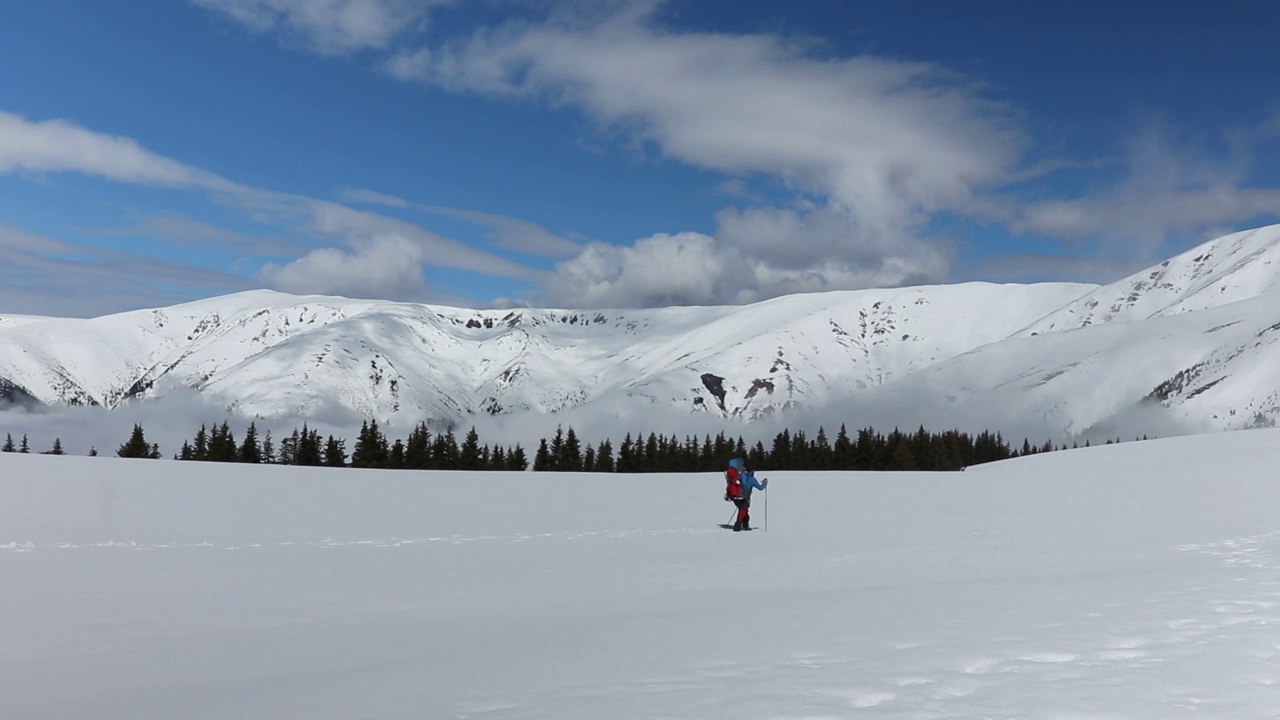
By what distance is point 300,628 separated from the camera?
1022 centimetres

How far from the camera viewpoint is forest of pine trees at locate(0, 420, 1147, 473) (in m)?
103

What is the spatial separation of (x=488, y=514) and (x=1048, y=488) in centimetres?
2209

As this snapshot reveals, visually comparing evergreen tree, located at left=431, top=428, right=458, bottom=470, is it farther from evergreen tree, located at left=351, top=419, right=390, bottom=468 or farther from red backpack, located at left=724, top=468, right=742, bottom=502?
red backpack, located at left=724, top=468, right=742, bottom=502

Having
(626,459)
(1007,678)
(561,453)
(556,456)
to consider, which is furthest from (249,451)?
(1007,678)

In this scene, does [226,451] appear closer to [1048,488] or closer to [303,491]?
[303,491]

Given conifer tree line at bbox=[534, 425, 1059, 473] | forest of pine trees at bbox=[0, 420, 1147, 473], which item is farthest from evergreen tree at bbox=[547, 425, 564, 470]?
conifer tree line at bbox=[534, 425, 1059, 473]

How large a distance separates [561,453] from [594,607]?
366 feet

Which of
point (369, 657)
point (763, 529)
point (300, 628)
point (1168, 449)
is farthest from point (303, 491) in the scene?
point (1168, 449)

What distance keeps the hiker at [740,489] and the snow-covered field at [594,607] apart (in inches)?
38.3

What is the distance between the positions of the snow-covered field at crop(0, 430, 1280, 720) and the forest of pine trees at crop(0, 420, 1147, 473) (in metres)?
80.8

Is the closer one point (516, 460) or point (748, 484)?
point (748, 484)

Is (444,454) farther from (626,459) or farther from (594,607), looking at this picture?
→ (594,607)

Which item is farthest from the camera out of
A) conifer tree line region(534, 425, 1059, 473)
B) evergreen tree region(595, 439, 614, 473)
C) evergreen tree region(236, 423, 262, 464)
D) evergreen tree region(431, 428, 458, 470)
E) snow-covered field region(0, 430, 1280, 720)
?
conifer tree line region(534, 425, 1059, 473)

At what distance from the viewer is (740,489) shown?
24.5 m
